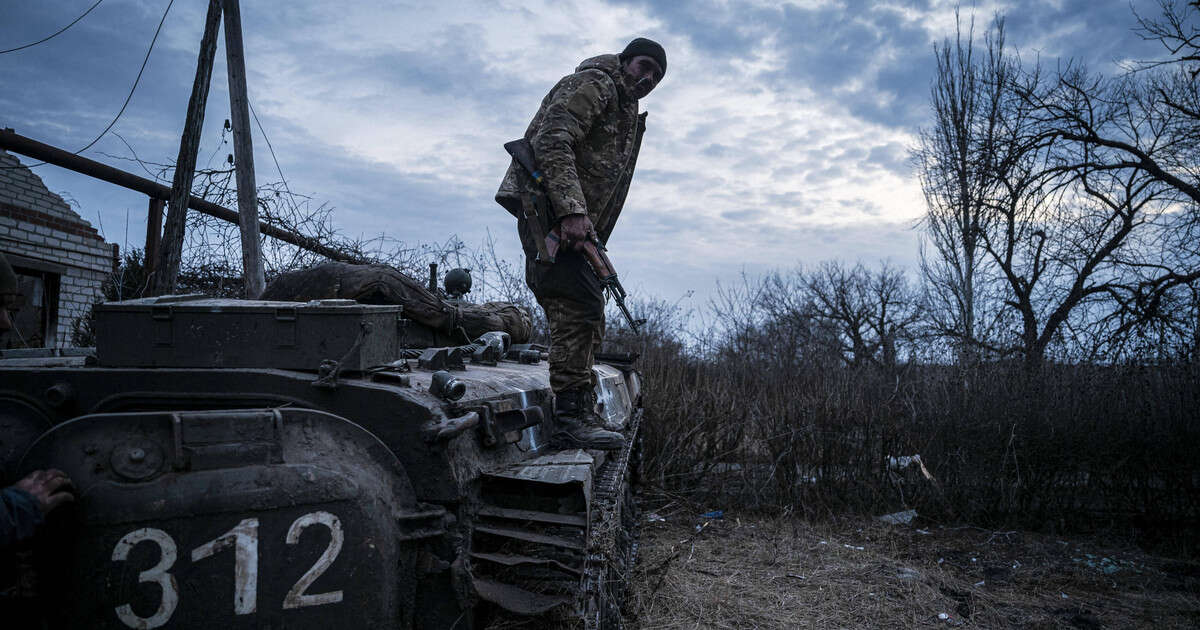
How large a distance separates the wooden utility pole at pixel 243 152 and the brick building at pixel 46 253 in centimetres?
290

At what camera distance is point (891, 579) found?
5996mm

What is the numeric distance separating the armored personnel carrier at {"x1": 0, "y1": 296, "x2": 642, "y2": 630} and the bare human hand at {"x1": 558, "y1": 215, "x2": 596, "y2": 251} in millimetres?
896

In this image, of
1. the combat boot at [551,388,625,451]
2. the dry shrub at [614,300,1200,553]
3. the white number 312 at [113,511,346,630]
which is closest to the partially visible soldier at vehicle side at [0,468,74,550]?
the white number 312 at [113,511,346,630]

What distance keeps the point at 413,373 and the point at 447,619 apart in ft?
3.43

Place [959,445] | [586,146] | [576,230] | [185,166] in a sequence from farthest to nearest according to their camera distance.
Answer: [959,445] → [185,166] → [586,146] → [576,230]

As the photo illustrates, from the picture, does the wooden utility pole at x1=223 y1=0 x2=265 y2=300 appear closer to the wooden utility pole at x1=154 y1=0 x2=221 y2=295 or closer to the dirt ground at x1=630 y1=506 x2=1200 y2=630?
the wooden utility pole at x1=154 y1=0 x2=221 y2=295

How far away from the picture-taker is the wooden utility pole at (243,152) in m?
6.82

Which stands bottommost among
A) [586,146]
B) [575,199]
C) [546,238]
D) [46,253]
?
[546,238]

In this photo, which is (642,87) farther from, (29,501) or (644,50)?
(29,501)

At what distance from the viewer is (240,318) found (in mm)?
2811

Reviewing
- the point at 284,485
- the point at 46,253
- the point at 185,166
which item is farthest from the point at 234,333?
the point at 46,253

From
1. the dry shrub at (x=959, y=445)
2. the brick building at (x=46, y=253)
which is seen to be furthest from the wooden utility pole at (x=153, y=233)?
the dry shrub at (x=959, y=445)

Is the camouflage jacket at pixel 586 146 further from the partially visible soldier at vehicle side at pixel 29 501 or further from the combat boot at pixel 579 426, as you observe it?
the partially visible soldier at vehicle side at pixel 29 501

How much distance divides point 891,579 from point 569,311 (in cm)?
372
